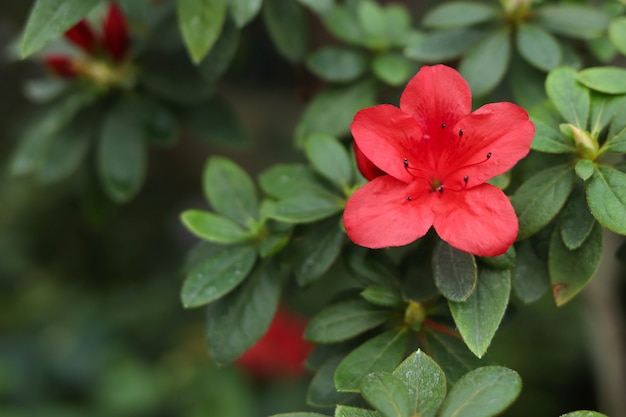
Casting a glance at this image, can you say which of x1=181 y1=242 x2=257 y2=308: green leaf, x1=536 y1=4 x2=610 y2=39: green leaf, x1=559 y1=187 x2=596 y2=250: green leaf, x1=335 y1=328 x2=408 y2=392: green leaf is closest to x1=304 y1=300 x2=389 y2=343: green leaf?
x1=335 y1=328 x2=408 y2=392: green leaf

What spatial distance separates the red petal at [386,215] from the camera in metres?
0.85

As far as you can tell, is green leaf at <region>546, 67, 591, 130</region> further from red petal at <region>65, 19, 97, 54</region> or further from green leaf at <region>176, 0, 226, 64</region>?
red petal at <region>65, 19, 97, 54</region>

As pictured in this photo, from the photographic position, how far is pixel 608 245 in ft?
6.96

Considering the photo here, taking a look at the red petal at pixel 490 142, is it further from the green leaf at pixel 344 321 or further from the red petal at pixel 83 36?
the red petal at pixel 83 36

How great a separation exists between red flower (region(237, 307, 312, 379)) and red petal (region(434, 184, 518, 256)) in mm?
1653

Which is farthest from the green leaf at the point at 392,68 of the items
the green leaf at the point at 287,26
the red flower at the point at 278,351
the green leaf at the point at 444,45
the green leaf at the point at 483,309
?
the red flower at the point at 278,351

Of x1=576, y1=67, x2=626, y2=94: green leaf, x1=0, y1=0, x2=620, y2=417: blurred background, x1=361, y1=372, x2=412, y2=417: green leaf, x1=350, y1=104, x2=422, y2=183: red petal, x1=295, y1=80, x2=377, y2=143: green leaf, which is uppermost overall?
x1=350, y1=104, x2=422, y2=183: red petal

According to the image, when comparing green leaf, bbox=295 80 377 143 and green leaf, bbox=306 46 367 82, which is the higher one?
green leaf, bbox=306 46 367 82

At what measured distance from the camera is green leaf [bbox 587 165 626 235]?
0.85 m

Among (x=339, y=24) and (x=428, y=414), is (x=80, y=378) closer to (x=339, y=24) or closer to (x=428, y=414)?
(x=339, y=24)

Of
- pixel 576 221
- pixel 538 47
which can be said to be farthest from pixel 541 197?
pixel 538 47

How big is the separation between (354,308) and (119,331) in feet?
6.44

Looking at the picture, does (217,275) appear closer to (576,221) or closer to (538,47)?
(576,221)

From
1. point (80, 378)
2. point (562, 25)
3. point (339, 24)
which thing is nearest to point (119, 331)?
point (80, 378)
